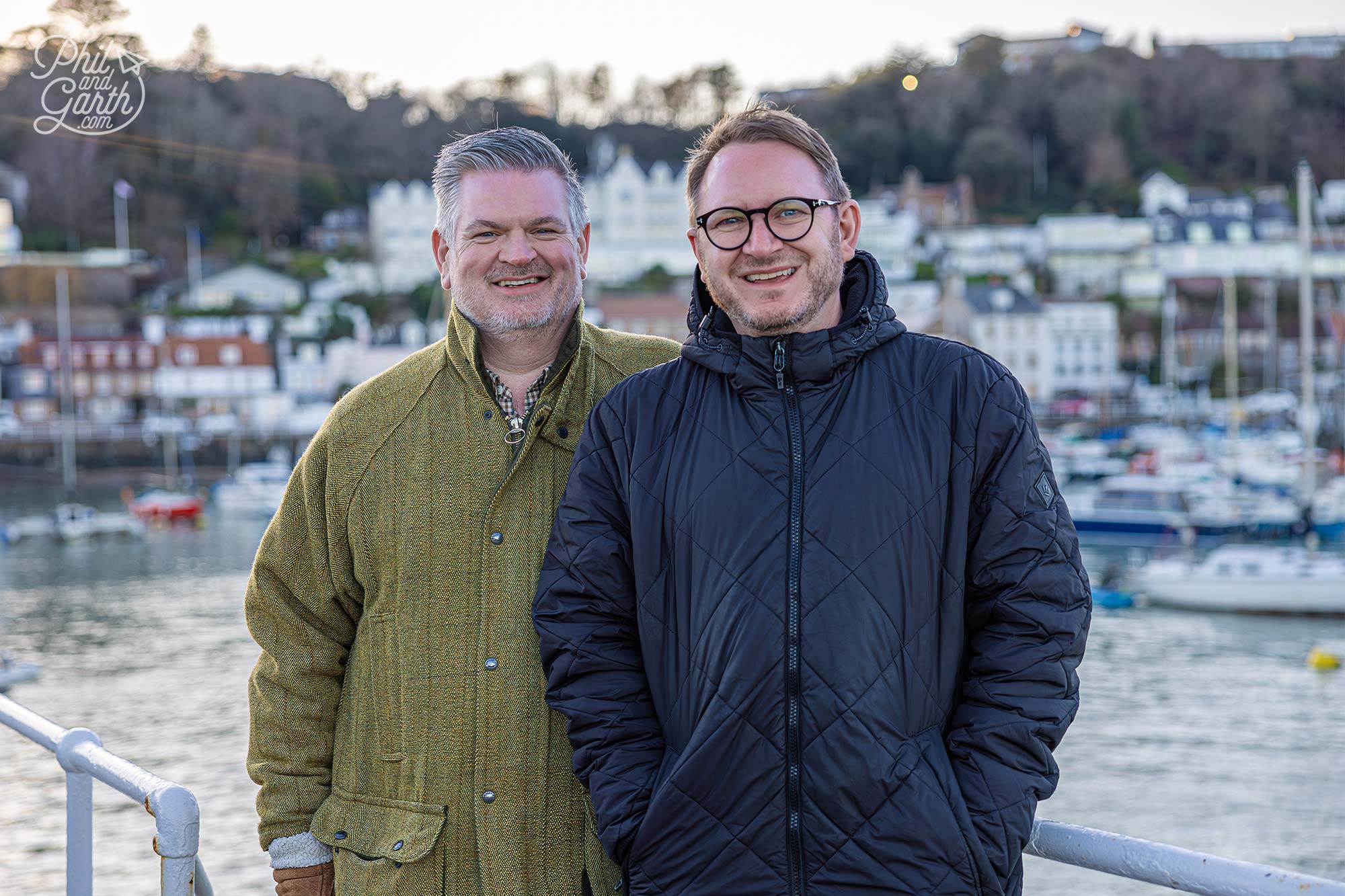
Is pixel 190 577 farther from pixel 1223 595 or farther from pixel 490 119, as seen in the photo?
pixel 490 119

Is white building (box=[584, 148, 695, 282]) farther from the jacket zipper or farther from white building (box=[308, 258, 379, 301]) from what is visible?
the jacket zipper

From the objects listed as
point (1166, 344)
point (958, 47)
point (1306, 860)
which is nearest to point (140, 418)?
point (1166, 344)

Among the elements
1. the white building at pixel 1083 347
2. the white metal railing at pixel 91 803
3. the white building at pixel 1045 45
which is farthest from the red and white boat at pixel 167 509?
the white building at pixel 1045 45

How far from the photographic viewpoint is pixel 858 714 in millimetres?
1500

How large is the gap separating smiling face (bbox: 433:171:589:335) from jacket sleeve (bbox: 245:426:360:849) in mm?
319

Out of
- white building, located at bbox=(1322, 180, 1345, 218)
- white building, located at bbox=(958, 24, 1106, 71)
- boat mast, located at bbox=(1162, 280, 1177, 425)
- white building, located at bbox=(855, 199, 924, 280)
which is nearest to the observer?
boat mast, located at bbox=(1162, 280, 1177, 425)

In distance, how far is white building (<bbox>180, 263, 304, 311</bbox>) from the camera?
60069 millimetres

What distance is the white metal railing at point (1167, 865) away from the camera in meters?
1.26

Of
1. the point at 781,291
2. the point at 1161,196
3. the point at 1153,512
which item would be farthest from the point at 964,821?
the point at 1161,196

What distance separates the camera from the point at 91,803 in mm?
2012

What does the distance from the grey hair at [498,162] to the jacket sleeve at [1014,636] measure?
75 cm

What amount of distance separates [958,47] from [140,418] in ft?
229

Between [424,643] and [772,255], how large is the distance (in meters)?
0.75

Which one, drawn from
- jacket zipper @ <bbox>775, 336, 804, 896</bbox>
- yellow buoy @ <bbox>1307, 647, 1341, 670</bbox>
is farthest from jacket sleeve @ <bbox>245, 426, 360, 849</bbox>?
yellow buoy @ <bbox>1307, 647, 1341, 670</bbox>
